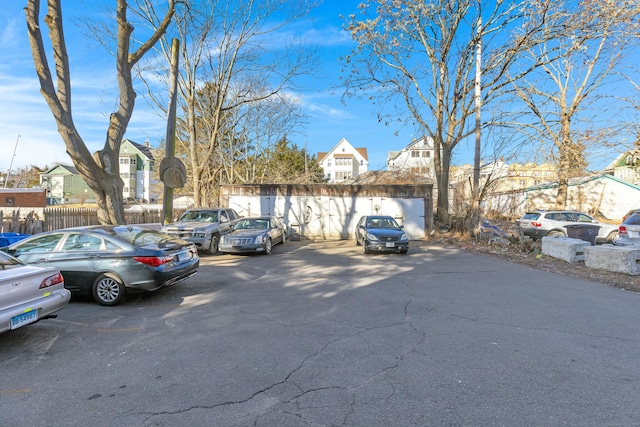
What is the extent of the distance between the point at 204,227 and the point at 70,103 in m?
5.82

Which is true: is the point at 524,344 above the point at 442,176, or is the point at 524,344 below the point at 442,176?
below

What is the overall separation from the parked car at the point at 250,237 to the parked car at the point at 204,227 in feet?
2.10

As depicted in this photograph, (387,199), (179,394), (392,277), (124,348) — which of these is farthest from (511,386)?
(387,199)

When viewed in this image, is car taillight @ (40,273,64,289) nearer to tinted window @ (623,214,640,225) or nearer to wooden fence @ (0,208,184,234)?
wooden fence @ (0,208,184,234)

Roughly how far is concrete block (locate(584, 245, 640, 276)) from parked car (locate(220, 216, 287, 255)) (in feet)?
33.7

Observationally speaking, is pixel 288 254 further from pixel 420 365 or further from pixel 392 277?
pixel 420 365

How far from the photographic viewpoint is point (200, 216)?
15758mm

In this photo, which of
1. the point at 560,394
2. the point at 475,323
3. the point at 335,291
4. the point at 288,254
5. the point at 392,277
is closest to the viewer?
the point at 560,394

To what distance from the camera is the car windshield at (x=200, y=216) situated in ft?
51.0

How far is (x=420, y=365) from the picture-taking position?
4.05 meters

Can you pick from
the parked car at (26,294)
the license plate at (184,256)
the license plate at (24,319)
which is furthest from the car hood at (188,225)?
the license plate at (24,319)

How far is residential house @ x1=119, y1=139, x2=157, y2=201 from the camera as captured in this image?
62312 mm

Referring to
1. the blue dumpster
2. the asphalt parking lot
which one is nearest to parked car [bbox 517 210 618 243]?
the asphalt parking lot

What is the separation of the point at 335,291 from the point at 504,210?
1185 inches
